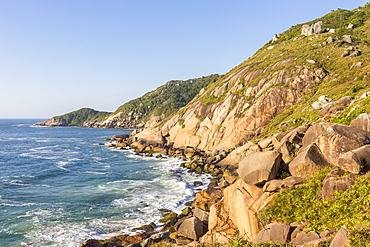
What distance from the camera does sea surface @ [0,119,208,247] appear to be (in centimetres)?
2389

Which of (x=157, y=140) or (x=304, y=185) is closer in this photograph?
(x=304, y=185)

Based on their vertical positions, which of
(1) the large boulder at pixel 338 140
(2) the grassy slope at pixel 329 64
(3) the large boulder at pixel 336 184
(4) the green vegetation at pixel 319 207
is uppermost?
(2) the grassy slope at pixel 329 64

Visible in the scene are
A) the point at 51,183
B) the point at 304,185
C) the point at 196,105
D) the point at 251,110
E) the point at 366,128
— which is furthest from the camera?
the point at 196,105

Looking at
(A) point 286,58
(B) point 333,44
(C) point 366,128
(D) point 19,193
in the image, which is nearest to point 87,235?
(D) point 19,193

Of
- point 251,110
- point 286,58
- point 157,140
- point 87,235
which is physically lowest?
point 87,235

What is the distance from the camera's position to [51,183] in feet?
135

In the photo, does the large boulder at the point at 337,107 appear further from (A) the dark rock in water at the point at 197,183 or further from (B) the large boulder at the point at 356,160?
(A) the dark rock in water at the point at 197,183

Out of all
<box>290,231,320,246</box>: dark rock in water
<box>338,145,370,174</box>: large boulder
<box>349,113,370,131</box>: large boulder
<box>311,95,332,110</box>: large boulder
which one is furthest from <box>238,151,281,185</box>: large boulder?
<box>311,95,332,110</box>: large boulder

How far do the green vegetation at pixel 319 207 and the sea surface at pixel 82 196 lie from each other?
15513 millimetres

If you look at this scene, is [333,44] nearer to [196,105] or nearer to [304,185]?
[196,105]

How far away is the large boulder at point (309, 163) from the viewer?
1682 centimetres

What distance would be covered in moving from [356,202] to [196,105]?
205 ft

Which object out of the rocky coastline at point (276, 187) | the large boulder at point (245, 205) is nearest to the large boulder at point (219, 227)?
the rocky coastline at point (276, 187)

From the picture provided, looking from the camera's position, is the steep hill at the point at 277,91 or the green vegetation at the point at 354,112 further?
the steep hill at the point at 277,91
